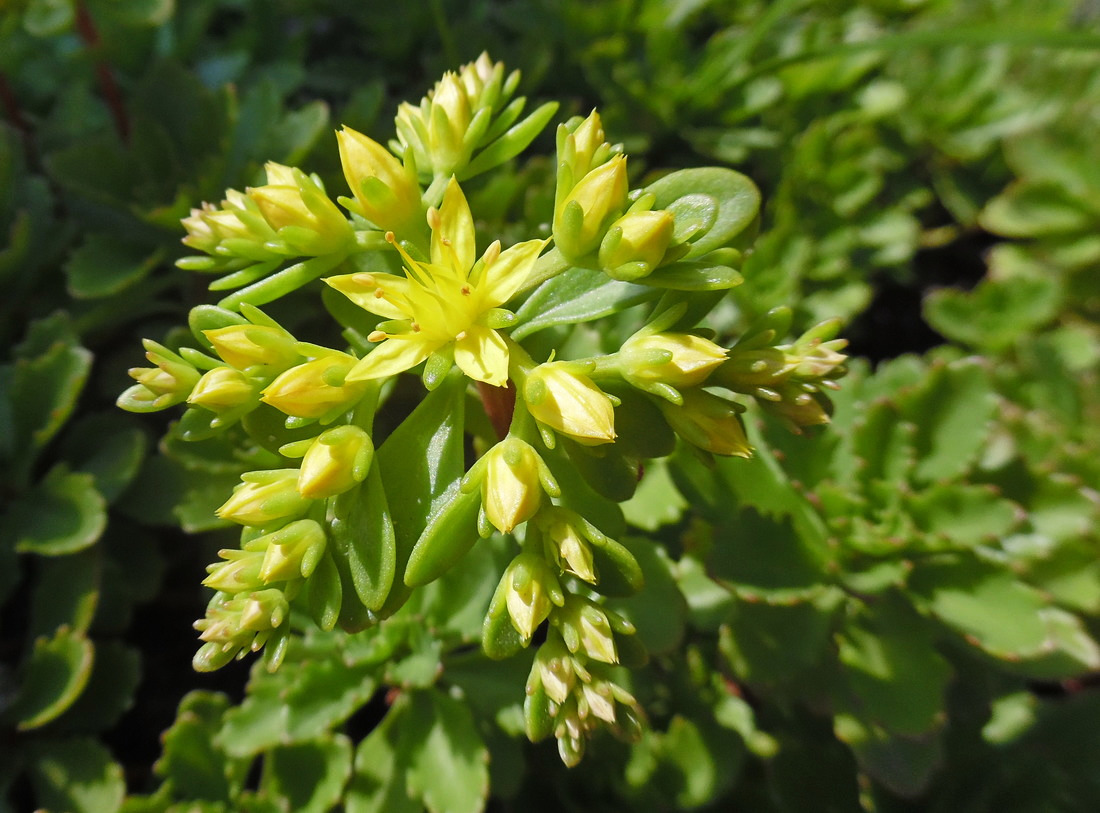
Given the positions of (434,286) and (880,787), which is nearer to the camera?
(434,286)

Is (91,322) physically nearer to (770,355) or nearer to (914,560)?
(770,355)

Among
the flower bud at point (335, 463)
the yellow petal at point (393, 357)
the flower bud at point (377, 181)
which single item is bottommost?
the flower bud at point (335, 463)

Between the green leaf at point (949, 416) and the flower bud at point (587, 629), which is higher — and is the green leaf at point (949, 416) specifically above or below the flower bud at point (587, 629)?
below

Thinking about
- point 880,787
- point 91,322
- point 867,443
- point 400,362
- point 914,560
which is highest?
point 91,322

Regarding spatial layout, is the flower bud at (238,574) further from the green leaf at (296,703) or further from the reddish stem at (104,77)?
the reddish stem at (104,77)

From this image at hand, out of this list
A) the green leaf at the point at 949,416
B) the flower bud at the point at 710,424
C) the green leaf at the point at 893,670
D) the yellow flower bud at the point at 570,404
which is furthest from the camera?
the green leaf at the point at 949,416

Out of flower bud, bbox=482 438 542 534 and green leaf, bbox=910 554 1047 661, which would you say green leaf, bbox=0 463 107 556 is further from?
green leaf, bbox=910 554 1047 661

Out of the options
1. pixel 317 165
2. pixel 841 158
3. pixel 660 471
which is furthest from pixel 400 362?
pixel 841 158

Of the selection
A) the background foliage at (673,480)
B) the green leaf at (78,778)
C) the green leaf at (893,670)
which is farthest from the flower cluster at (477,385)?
the green leaf at (78,778)
